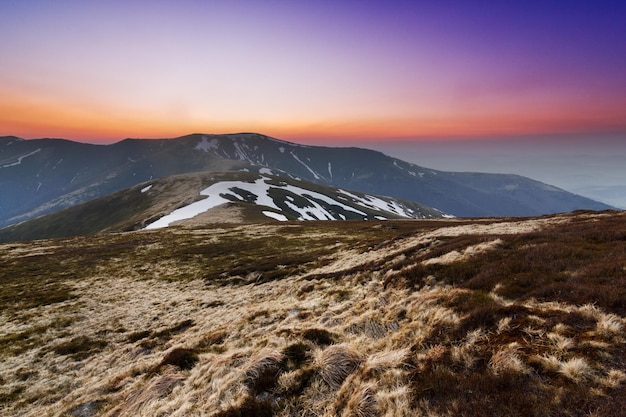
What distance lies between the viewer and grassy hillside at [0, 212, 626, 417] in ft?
24.9

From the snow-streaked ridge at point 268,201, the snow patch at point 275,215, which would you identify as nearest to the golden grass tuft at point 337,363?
the snow patch at point 275,215

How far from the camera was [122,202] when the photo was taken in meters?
180

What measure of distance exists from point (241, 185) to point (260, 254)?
120485 millimetres

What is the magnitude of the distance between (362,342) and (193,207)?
118 metres

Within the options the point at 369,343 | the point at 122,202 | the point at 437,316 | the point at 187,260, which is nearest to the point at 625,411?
the point at 437,316

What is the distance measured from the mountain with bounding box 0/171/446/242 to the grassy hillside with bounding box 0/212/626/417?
7801 centimetres

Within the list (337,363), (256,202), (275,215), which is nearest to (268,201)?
(256,202)

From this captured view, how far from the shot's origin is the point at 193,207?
11931 centimetres

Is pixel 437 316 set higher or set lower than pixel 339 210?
higher

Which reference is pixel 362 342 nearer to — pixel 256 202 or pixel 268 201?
pixel 256 202

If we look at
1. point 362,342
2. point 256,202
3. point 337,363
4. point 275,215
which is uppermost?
point 337,363

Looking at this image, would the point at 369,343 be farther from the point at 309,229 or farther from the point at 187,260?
the point at 309,229

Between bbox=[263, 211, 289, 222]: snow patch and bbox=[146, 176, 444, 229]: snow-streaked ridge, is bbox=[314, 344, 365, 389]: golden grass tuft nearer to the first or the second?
bbox=[263, 211, 289, 222]: snow patch

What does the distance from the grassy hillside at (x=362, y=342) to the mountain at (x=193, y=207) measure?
78.0m
